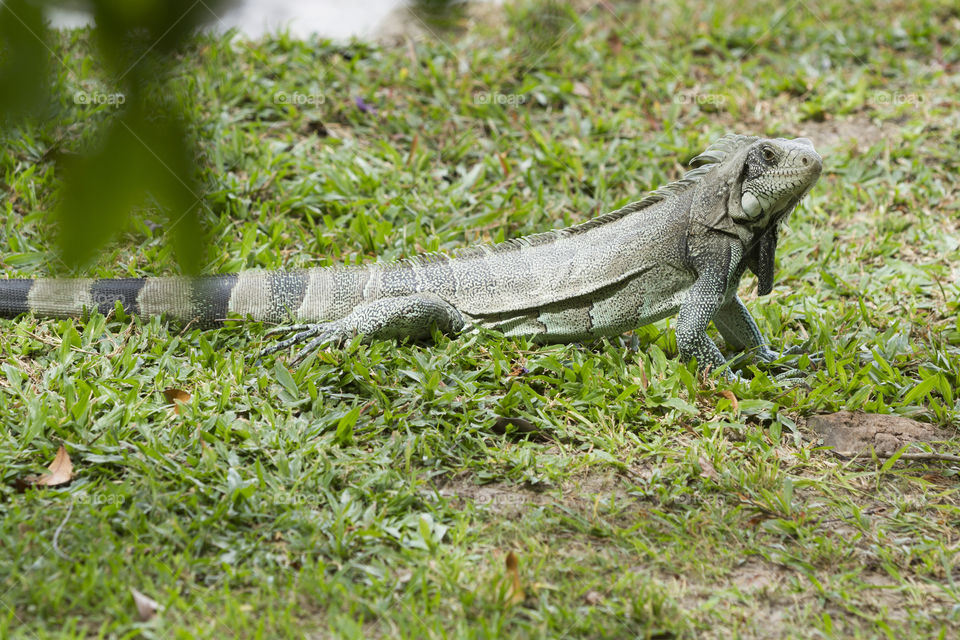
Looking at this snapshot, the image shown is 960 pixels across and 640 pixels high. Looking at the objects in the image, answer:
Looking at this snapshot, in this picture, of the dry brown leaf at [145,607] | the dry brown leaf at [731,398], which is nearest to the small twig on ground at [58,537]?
the dry brown leaf at [145,607]

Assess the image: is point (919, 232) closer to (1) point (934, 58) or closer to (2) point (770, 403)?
(2) point (770, 403)

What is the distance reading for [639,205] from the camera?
5.32m

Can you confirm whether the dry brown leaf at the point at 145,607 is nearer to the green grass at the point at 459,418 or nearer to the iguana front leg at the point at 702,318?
the green grass at the point at 459,418

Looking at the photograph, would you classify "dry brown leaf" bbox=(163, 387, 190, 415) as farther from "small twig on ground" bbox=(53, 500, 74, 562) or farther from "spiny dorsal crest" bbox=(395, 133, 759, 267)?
"spiny dorsal crest" bbox=(395, 133, 759, 267)

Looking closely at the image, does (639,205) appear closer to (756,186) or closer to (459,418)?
(756,186)

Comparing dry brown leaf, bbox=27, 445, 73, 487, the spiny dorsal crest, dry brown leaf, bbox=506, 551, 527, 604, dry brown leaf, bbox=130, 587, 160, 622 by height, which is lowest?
dry brown leaf, bbox=506, 551, 527, 604

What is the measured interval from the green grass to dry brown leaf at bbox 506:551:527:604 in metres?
0.03

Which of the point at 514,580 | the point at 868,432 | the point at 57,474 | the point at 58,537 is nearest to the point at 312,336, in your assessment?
the point at 57,474

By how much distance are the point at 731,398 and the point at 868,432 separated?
72 cm

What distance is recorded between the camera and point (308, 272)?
536 cm

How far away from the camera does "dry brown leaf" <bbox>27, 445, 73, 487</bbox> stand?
3.69 meters

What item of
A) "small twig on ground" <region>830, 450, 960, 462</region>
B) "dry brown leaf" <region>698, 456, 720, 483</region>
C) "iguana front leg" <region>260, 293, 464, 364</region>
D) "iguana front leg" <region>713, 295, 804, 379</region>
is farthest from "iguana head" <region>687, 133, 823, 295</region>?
"iguana front leg" <region>260, 293, 464, 364</region>

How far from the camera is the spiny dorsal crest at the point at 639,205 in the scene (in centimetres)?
517

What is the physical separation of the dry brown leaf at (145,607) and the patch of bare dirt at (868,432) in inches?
132
